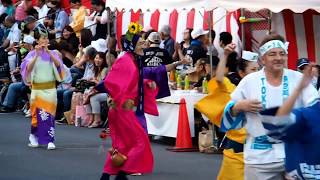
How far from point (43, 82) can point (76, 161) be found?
1753 millimetres

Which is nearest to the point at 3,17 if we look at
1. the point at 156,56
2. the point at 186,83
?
the point at 156,56

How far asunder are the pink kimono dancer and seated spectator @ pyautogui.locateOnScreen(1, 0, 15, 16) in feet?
46.0

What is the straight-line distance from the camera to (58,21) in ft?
62.0

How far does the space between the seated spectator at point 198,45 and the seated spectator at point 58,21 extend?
521cm

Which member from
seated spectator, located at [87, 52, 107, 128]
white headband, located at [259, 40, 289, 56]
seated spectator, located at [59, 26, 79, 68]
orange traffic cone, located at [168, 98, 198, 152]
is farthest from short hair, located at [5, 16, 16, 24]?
white headband, located at [259, 40, 289, 56]

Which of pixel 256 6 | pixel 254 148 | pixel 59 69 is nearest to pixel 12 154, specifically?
pixel 59 69

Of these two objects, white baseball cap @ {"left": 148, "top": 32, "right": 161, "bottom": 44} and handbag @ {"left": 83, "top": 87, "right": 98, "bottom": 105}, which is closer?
white baseball cap @ {"left": 148, "top": 32, "right": 161, "bottom": 44}

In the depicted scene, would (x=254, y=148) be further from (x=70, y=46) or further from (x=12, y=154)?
(x=70, y=46)

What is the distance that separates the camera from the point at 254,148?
521 centimetres

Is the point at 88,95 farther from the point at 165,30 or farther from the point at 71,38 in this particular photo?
the point at 71,38

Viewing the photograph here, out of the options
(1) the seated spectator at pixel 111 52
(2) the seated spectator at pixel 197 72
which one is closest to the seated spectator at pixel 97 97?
(1) the seated spectator at pixel 111 52

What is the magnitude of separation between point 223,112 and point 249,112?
40 cm

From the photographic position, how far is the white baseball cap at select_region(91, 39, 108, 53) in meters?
15.8

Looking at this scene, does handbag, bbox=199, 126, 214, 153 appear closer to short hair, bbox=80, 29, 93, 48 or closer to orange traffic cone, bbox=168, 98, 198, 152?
orange traffic cone, bbox=168, 98, 198, 152
